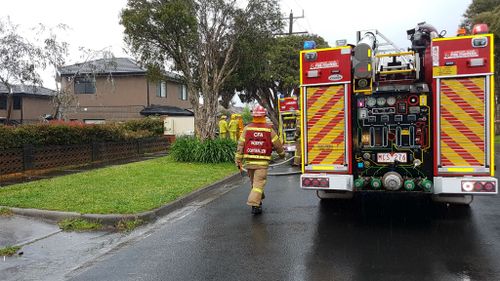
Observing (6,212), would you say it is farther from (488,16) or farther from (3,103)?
(3,103)

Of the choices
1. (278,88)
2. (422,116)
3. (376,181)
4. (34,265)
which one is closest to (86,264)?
(34,265)

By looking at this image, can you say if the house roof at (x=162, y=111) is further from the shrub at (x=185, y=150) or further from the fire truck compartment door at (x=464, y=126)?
the fire truck compartment door at (x=464, y=126)

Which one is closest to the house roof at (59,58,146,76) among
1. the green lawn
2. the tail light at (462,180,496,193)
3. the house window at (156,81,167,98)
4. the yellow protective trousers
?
the house window at (156,81,167,98)

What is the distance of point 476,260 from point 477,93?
2158mm

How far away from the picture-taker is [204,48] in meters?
15.4

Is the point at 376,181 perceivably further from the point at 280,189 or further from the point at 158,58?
the point at 158,58

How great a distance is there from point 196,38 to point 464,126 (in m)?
10.1

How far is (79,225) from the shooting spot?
692 centimetres

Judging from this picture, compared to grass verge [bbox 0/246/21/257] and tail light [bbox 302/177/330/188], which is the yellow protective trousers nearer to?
tail light [bbox 302/177/330/188]

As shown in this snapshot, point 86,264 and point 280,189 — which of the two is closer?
point 86,264

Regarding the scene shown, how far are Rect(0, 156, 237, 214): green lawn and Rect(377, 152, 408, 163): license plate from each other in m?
3.77

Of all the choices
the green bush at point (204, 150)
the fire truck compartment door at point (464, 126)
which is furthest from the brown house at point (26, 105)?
the fire truck compartment door at point (464, 126)

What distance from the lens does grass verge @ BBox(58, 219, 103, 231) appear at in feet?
22.4

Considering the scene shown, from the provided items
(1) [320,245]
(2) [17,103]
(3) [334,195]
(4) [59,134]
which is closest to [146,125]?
(4) [59,134]
